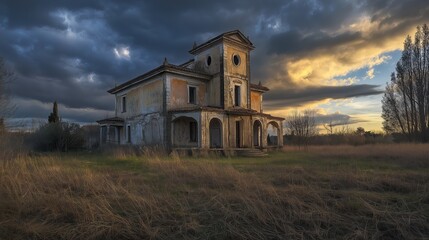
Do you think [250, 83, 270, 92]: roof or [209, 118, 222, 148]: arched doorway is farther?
[250, 83, 270, 92]: roof

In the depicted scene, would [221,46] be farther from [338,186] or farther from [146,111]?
[338,186]

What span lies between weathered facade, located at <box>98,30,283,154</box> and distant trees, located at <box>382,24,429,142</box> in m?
20.5

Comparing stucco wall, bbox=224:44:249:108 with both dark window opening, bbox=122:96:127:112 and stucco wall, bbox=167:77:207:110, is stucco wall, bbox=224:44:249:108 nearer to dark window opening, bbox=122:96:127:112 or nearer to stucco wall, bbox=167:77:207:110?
stucco wall, bbox=167:77:207:110

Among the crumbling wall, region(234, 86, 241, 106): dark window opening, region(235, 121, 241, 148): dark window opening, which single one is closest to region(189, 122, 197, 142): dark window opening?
the crumbling wall

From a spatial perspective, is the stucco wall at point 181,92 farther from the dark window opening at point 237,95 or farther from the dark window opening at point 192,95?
the dark window opening at point 237,95

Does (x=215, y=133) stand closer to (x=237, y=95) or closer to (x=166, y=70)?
(x=237, y=95)

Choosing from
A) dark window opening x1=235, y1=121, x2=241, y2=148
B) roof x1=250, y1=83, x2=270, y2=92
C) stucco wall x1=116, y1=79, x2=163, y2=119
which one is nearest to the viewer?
stucco wall x1=116, y1=79, x2=163, y2=119

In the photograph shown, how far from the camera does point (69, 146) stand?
32.8 meters

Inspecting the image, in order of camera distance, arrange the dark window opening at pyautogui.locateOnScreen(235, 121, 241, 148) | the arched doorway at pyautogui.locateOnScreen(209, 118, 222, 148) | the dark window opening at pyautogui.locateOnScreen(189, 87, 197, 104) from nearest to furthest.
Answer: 1. the arched doorway at pyautogui.locateOnScreen(209, 118, 222, 148)
2. the dark window opening at pyautogui.locateOnScreen(189, 87, 197, 104)
3. the dark window opening at pyautogui.locateOnScreen(235, 121, 241, 148)

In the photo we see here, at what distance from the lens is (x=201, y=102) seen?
2730 centimetres

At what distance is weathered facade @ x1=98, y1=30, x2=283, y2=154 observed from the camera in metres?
24.5

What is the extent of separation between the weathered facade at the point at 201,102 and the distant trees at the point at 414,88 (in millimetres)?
20505

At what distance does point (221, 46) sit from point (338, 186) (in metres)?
20.4

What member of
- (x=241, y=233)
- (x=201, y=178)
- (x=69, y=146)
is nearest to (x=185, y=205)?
(x=241, y=233)
